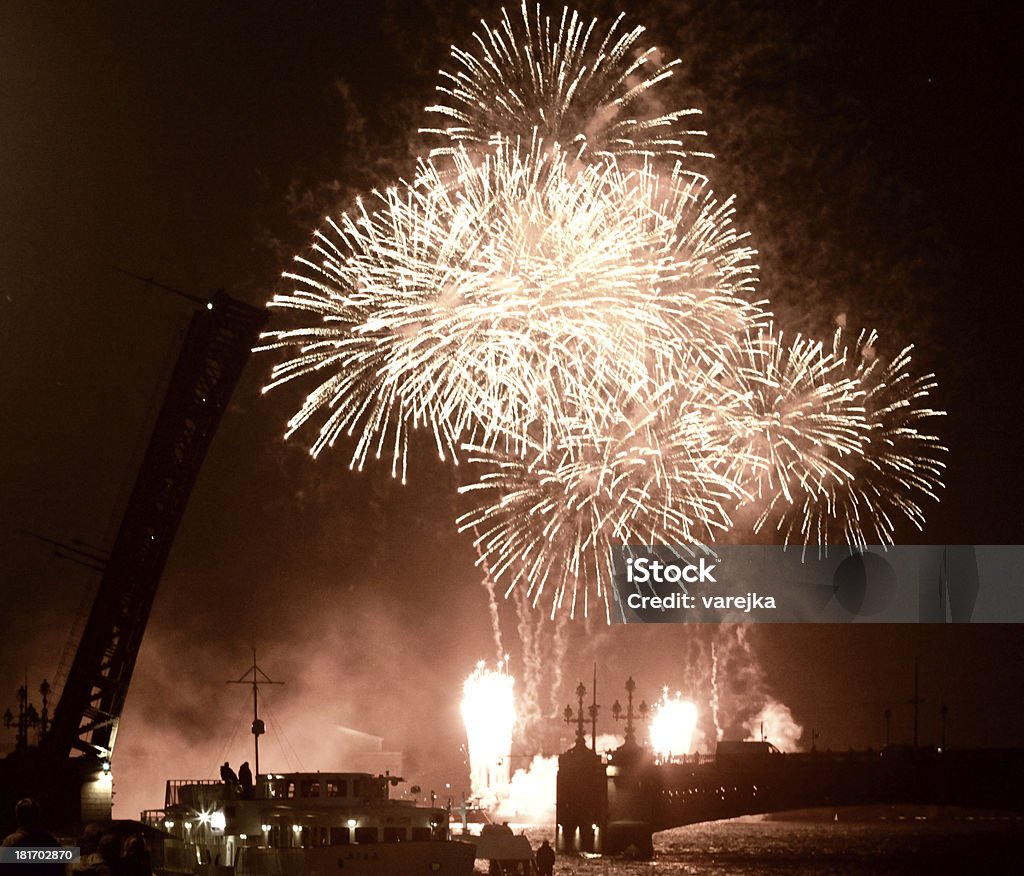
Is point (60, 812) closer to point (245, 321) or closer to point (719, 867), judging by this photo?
point (245, 321)

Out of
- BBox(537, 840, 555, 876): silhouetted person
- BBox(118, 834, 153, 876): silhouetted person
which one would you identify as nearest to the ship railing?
BBox(537, 840, 555, 876): silhouetted person

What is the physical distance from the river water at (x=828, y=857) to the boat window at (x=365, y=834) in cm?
3329

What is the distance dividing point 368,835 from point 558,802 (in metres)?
49.2

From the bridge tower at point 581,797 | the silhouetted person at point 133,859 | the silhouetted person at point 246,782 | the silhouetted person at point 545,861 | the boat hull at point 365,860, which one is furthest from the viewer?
the bridge tower at point 581,797

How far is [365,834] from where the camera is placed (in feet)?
147

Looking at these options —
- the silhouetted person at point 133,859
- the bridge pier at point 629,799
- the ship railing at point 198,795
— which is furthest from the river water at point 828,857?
the silhouetted person at point 133,859

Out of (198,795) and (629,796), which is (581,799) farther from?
(198,795)

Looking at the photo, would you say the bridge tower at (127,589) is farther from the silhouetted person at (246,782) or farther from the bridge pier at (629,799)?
the bridge pier at (629,799)

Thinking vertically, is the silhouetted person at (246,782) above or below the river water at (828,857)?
above

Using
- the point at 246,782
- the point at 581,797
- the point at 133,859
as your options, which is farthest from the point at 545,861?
the point at 133,859

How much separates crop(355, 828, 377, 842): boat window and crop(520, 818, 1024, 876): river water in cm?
3329

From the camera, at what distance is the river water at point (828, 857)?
86.9m

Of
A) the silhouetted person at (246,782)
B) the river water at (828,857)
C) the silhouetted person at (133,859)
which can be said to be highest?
the silhouetted person at (133,859)

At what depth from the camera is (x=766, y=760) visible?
9219cm
